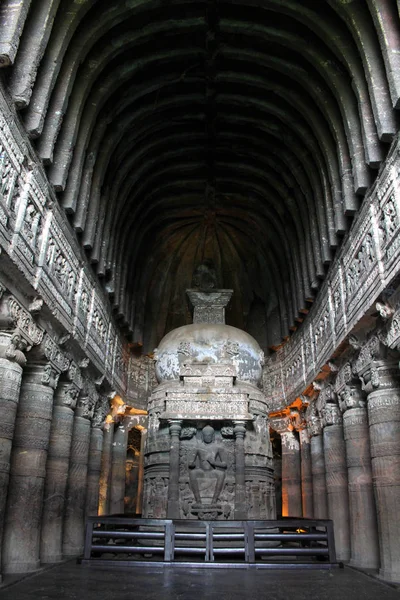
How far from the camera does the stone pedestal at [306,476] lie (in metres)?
16.6

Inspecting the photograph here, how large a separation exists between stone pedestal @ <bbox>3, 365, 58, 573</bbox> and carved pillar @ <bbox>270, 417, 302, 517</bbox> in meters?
11.6

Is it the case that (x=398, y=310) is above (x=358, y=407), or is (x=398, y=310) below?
above

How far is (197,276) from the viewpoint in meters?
17.7

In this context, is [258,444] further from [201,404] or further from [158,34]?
[158,34]

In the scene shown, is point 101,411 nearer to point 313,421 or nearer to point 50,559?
point 50,559

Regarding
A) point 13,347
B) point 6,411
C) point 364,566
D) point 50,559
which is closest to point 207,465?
point 50,559

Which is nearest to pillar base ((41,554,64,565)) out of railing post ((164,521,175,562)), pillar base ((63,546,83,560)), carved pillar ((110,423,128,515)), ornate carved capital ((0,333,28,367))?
pillar base ((63,546,83,560))

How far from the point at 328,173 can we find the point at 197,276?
598cm

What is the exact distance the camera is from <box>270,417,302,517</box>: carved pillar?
18969 mm

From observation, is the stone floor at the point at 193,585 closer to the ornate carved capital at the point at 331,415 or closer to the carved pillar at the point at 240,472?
the carved pillar at the point at 240,472

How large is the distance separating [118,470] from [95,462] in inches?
157

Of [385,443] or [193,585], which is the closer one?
[193,585]

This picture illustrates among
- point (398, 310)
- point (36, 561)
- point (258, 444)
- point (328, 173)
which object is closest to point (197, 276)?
point (328, 173)

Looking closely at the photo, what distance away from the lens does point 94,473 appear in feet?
48.8
